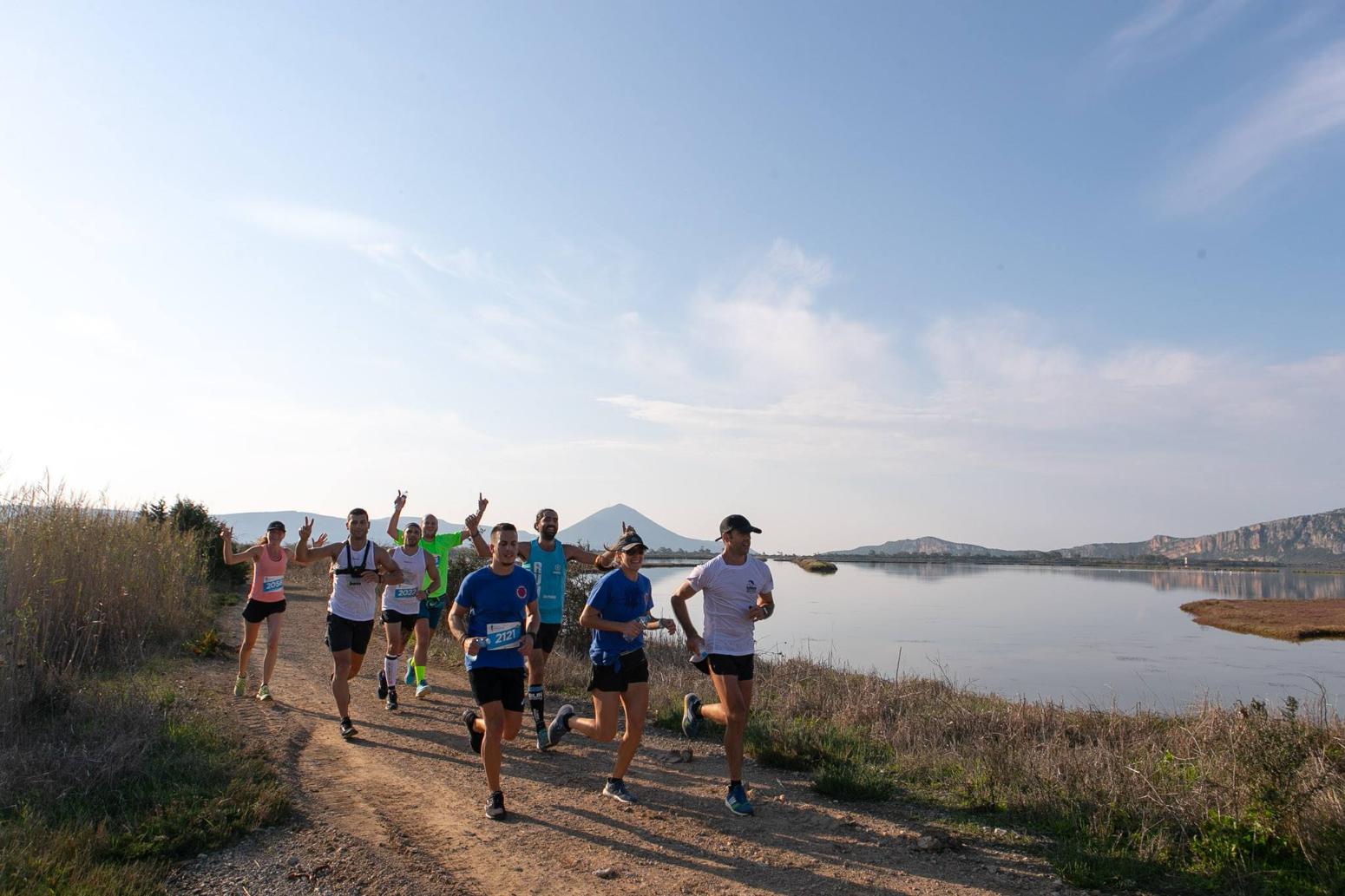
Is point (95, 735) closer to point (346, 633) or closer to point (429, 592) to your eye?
point (346, 633)

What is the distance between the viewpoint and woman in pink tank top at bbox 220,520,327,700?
30.4ft

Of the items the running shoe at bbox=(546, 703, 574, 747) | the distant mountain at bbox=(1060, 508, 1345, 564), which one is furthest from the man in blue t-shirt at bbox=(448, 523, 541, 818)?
the distant mountain at bbox=(1060, 508, 1345, 564)

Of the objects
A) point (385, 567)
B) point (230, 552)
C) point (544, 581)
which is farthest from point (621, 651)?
point (230, 552)

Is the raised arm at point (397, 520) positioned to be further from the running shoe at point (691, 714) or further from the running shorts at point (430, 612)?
the running shoe at point (691, 714)

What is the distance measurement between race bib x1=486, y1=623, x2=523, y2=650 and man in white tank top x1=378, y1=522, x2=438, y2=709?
4.05m

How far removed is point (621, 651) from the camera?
6305 millimetres

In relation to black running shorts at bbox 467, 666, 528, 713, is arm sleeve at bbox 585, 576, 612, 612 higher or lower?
higher

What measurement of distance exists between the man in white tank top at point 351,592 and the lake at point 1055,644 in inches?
347

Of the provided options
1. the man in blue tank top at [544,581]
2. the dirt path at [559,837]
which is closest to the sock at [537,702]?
the man in blue tank top at [544,581]

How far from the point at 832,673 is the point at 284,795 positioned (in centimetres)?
1146

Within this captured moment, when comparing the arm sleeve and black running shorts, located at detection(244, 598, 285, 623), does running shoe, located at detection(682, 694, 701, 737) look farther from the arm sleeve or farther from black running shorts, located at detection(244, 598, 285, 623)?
black running shorts, located at detection(244, 598, 285, 623)

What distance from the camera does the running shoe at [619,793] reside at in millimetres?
6195

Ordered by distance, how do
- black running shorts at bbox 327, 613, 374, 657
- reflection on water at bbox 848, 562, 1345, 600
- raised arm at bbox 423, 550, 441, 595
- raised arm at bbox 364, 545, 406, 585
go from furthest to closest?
reflection on water at bbox 848, 562, 1345, 600 < raised arm at bbox 423, 550, 441, 595 < raised arm at bbox 364, 545, 406, 585 < black running shorts at bbox 327, 613, 374, 657

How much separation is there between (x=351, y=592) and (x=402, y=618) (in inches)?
67.6
